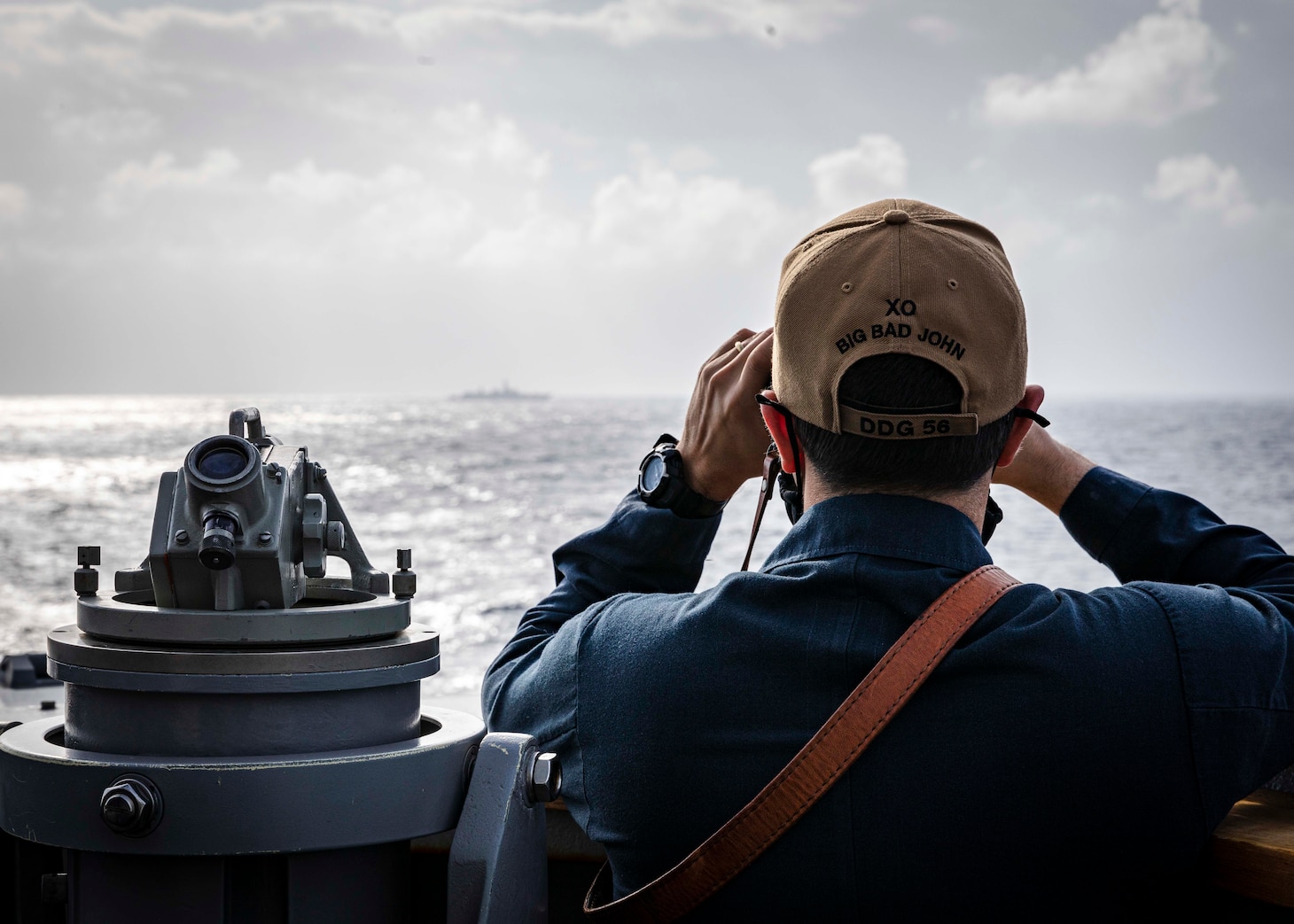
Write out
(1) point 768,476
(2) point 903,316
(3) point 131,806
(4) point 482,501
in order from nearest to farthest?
(3) point 131,806, (2) point 903,316, (1) point 768,476, (4) point 482,501

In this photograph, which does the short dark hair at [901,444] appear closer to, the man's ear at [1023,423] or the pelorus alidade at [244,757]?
the man's ear at [1023,423]

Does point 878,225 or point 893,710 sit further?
point 878,225

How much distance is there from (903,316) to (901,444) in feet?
0.36

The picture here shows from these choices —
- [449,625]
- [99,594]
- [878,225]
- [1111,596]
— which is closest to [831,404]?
[878,225]

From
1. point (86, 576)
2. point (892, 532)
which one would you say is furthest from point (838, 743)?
point (86, 576)

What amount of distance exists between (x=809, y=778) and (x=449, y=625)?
374 inches

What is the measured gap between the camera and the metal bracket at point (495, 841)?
106 centimetres

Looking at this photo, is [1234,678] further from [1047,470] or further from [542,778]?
[542,778]

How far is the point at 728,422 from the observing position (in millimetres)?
1301

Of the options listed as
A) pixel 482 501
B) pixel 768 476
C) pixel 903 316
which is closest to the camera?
pixel 903 316

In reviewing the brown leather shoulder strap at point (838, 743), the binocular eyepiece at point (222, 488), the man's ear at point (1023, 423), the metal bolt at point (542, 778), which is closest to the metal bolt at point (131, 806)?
the binocular eyepiece at point (222, 488)

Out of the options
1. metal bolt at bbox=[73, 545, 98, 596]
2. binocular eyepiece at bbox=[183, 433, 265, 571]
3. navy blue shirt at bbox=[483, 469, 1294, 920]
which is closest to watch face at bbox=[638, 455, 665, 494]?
navy blue shirt at bbox=[483, 469, 1294, 920]

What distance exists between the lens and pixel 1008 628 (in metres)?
1.02

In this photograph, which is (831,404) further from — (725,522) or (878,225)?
(725,522)
